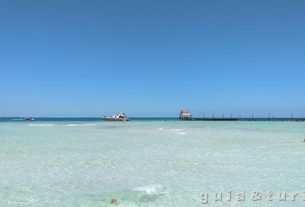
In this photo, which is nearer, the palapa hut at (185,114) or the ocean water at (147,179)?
the ocean water at (147,179)

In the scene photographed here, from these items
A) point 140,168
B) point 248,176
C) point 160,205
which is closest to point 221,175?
point 248,176

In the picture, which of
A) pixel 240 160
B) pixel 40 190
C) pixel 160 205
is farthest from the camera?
pixel 240 160

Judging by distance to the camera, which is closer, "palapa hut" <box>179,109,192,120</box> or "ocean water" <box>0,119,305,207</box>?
"ocean water" <box>0,119,305,207</box>

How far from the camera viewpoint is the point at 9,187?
10.3 meters

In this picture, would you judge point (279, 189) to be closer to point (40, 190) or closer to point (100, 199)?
point (100, 199)

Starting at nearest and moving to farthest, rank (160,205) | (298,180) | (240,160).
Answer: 1. (160,205)
2. (298,180)
3. (240,160)

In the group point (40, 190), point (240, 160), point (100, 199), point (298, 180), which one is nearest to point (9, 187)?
point (40, 190)

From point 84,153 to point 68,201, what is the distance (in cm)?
972

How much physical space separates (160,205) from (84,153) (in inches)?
419

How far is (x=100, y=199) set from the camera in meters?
8.95

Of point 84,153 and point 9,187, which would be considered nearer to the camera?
point 9,187

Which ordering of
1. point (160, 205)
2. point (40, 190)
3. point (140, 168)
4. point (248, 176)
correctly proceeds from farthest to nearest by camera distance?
point (140, 168) → point (248, 176) → point (40, 190) → point (160, 205)

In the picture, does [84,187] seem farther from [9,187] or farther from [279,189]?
[279,189]

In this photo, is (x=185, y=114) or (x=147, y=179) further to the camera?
(x=185, y=114)
